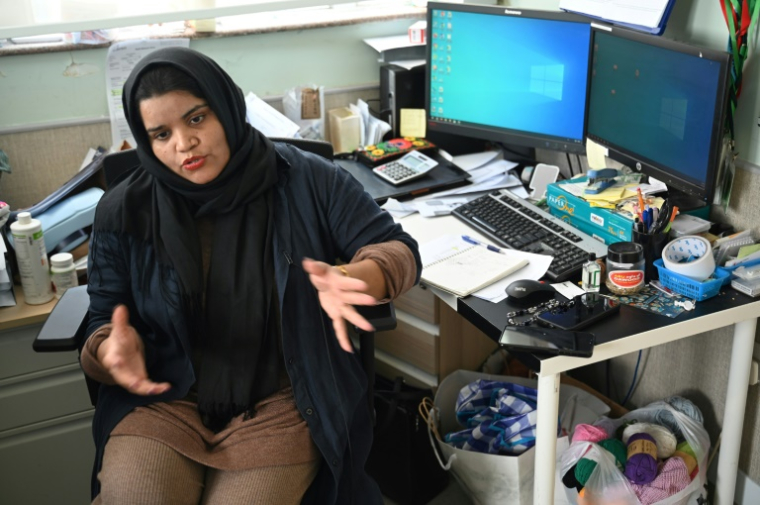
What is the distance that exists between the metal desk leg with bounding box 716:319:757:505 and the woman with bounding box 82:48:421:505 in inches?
30.2

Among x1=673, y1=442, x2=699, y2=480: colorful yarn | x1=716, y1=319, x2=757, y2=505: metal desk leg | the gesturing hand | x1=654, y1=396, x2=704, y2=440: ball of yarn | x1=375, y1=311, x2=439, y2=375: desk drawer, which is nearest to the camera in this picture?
the gesturing hand

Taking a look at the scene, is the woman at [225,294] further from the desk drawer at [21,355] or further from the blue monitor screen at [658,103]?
the blue monitor screen at [658,103]

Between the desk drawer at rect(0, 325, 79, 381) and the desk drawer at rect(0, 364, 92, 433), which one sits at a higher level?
the desk drawer at rect(0, 325, 79, 381)

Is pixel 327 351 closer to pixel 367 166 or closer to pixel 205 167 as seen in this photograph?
pixel 205 167

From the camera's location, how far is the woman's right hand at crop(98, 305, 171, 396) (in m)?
1.53

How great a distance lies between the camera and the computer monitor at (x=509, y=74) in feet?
7.41

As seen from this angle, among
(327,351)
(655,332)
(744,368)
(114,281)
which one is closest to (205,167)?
(114,281)

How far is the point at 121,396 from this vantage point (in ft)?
5.51

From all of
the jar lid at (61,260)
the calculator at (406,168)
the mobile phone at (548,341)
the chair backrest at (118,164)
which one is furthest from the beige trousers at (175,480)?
the calculator at (406,168)

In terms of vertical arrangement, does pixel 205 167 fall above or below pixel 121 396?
above

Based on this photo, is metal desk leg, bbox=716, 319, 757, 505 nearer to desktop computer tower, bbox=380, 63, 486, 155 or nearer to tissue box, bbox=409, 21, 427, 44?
desktop computer tower, bbox=380, 63, 486, 155

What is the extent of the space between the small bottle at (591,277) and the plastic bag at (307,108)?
117 cm

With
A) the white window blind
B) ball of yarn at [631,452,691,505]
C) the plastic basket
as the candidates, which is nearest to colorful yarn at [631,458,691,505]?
ball of yarn at [631,452,691,505]

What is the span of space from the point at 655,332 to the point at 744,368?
0.36m
